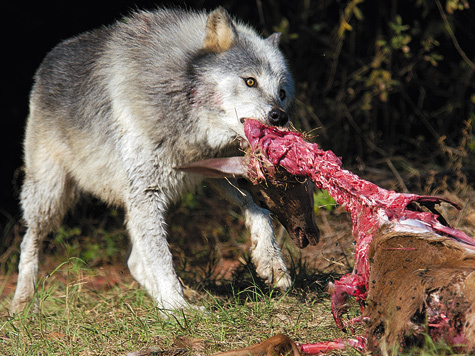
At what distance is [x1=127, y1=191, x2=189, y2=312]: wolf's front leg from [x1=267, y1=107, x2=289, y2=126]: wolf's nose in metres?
1.02

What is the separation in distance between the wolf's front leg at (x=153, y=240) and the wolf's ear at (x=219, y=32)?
3.67 ft

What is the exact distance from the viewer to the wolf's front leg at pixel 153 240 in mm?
3639

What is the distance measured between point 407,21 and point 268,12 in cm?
180

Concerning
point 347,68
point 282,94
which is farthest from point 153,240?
point 347,68

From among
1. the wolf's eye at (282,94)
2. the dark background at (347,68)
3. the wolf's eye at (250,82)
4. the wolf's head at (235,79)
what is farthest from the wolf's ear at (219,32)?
the dark background at (347,68)

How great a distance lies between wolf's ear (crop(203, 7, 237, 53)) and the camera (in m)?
3.75

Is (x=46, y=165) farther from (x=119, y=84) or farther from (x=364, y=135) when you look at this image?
(x=364, y=135)

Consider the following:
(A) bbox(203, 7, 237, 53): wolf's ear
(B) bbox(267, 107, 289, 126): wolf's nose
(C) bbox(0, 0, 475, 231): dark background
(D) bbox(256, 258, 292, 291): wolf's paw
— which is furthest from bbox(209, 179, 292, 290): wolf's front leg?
(C) bbox(0, 0, 475, 231): dark background

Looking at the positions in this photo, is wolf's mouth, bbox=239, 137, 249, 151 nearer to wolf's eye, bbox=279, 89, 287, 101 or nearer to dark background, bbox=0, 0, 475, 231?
wolf's eye, bbox=279, 89, 287, 101

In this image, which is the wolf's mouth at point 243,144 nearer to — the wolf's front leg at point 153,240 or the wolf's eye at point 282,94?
the wolf's eye at point 282,94

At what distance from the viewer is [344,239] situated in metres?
5.03

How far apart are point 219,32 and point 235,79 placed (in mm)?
414

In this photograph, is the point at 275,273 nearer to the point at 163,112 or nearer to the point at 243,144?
the point at 243,144

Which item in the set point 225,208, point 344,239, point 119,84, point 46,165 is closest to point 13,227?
point 46,165
